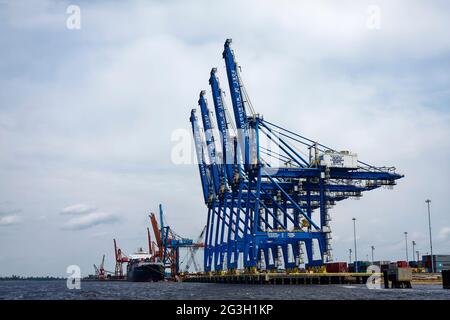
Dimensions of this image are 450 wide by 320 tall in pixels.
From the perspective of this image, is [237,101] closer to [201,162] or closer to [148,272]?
[201,162]

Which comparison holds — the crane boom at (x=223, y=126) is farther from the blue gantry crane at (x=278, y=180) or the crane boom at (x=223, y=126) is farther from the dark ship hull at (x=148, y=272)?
the dark ship hull at (x=148, y=272)

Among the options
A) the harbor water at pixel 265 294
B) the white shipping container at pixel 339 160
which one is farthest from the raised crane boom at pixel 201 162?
the harbor water at pixel 265 294

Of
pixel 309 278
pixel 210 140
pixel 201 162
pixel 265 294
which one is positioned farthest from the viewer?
pixel 201 162

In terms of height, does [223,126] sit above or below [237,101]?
below

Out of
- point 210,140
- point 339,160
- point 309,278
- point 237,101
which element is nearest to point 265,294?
point 309,278

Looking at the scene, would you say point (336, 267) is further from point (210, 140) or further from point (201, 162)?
point (201, 162)

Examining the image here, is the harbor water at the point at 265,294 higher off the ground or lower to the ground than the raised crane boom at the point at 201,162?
lower

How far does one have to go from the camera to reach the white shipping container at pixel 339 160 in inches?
3629

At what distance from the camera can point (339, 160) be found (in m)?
92.4

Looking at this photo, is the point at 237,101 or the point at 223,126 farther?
the point at 223,126

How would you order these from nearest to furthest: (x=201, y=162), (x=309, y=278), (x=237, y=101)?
1. (x=309, y=278)
2. (x=237, y=101)
3. (x=201, y=162)

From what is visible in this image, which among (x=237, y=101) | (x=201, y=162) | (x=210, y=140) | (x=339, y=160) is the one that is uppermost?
(x=237, y=101)

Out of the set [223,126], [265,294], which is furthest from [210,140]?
[265,294]
